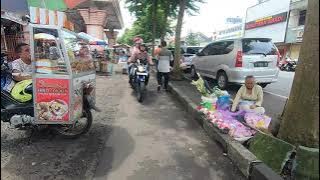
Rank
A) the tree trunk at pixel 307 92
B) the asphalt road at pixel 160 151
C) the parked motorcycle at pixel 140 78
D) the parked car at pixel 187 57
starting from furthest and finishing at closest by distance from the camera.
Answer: the parked car at pixel 187 57
the parked motorcycle at pixel 140 78
the asphalt road at pixel 160 151
the tree trunk at pixel 307 92

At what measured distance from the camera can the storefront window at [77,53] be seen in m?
4.85

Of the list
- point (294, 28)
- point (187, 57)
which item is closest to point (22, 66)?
point (187, 57)

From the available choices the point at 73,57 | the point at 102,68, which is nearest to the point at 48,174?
the point at 73,57

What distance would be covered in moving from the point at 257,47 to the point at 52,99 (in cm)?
705

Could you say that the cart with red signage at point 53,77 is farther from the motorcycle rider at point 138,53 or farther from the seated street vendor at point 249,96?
the motorcycle rider at point 138,53

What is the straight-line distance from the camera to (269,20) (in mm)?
42188

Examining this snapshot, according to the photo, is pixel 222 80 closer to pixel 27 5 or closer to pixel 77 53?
pixel 27 5

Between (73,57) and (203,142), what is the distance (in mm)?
2464

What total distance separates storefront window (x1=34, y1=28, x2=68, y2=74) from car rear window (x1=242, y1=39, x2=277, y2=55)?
21.3 feet

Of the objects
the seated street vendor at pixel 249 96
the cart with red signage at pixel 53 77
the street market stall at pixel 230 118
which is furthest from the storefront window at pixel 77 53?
the seated street vendor at pixel 249 96

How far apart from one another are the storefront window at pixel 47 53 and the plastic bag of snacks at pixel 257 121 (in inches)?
115

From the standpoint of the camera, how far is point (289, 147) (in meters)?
3.78

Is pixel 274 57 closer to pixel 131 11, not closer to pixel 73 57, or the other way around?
pixel 73 57

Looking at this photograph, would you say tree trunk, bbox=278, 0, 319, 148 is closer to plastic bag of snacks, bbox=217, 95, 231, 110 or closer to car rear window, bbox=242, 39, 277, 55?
plastic bag of snacks, bbox=217, 95, 231, 110
